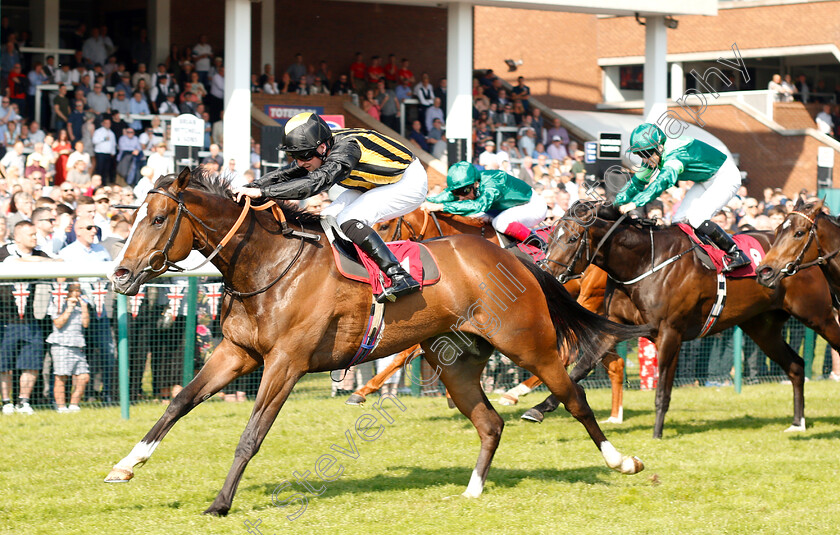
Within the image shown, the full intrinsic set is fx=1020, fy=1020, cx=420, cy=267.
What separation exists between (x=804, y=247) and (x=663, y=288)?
46.4 inches

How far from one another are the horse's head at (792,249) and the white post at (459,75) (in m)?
12.0

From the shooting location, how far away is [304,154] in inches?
222

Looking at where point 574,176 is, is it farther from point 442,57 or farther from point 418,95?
point 442,57

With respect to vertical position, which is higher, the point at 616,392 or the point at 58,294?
the point at 58,294

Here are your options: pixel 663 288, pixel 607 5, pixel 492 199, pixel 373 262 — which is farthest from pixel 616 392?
pixel 607 5

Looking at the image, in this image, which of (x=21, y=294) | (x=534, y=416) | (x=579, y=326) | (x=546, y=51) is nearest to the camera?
(x=579, y=326)

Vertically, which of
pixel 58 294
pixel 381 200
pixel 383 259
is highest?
pixel 381 200

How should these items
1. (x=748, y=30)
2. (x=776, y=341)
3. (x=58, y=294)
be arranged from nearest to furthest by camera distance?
(x=58, y=294), (x=776, y=341), (x=748, y=30)

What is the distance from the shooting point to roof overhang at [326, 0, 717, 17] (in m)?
20.3

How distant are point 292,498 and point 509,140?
50.5 feet

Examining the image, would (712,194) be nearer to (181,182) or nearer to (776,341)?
(776,341)

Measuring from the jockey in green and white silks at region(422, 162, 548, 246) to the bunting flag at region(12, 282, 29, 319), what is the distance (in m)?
3.38

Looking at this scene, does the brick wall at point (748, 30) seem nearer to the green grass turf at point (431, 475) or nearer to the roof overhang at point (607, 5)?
the roof overhang at point (607, 5)

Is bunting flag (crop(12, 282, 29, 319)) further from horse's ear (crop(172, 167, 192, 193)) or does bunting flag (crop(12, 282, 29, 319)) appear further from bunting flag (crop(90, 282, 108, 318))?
horse's ear (crop(172, 167, 192, 193))
